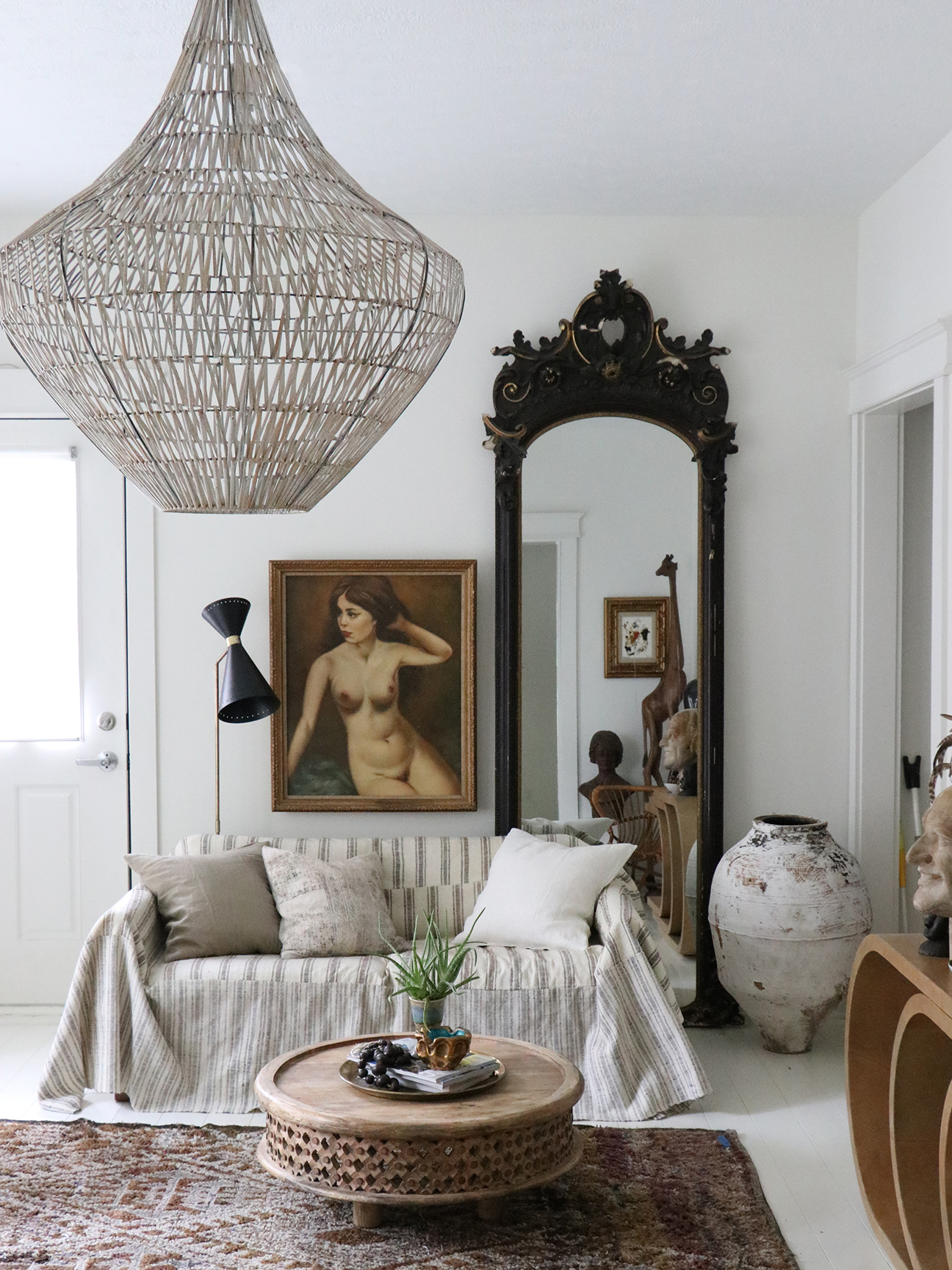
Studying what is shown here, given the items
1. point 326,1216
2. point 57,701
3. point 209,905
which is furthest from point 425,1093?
point 57,701

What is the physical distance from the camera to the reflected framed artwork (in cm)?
427

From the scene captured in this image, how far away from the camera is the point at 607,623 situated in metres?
4.28

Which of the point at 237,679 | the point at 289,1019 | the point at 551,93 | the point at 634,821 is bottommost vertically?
the point at 289,1019

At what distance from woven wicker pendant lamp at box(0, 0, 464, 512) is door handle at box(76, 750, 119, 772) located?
307 cm

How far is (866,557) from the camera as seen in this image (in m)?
4.30

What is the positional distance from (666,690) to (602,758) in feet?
1.11

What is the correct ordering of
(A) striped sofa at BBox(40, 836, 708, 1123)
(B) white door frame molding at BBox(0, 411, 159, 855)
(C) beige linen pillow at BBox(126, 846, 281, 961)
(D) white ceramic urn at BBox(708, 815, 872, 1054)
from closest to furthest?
(A) striped sofa at BBox(40, 836, 708, 1123)
(C) beige linen pillow at BBox(126, 846, 281, 961)
(D) white ceramic urn at BBox(708, 815, 872, 1054)
(B) white door frame molding at BBox(0, 411, 159, 855)

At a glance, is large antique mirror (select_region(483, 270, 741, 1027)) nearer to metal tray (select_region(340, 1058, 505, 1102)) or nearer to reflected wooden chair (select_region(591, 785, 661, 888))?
reflected wooden chair (select_region(591, 785, 661, 888))

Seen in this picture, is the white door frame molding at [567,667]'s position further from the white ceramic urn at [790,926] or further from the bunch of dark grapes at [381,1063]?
the bunch of dark grapes at [381,1063]

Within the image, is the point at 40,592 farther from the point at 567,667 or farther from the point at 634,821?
the point at 634,821

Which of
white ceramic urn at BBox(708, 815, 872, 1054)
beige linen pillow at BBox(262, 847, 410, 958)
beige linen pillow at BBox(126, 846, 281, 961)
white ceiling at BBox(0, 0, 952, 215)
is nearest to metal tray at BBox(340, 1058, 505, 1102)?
beige linen pillow at BBox(262, 847, 410, 958)

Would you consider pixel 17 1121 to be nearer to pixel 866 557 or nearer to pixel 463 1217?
pixel 463 1217

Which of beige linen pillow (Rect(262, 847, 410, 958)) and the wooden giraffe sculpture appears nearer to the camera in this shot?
beige linen pillow (Rect(262, 847, 410, 958))

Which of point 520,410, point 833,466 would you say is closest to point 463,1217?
point 520,410
